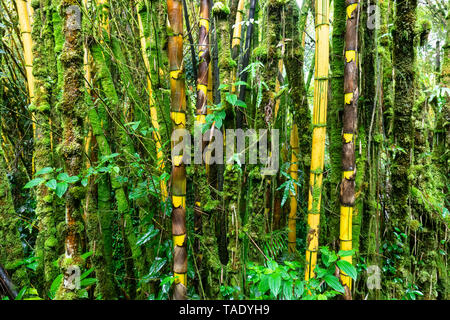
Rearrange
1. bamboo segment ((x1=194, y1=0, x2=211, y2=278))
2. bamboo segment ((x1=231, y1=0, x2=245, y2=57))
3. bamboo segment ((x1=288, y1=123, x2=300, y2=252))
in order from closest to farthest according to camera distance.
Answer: bamboo segment ((x1=194, y1=0, x2=211, y2=278)), bamboo segment ((x1=231, y1=0, x2=245, y2=57)), bamboo segment ((x1=288, y1=123, x2=300, y2=252))

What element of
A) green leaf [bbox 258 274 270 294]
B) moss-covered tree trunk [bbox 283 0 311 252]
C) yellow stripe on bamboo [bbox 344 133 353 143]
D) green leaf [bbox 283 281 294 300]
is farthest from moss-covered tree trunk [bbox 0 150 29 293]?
yellow stripe on bamboo [bbox 344 133 353 143]

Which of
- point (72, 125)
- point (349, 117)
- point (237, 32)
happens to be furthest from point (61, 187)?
point (237, 32)

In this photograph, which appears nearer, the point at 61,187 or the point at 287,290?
the point at 61,187

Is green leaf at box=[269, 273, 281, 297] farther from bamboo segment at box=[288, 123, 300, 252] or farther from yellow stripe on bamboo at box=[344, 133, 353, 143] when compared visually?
bamboo segment at box=[288, 123, 300, 252]

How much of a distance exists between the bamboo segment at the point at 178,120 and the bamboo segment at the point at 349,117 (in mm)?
842

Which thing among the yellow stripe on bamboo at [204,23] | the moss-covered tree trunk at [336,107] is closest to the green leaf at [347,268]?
the moss-covered tree trunk at [336,107]

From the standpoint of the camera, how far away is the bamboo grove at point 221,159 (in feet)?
3.69

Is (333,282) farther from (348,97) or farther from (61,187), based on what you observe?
(61,187)

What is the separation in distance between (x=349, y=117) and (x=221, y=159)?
2.46 ft

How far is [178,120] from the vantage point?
3.70 feet

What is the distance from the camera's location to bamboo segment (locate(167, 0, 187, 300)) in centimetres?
109

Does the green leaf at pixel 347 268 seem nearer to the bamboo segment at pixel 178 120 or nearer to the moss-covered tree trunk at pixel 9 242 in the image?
the bamboo segment at pixel 178 120
